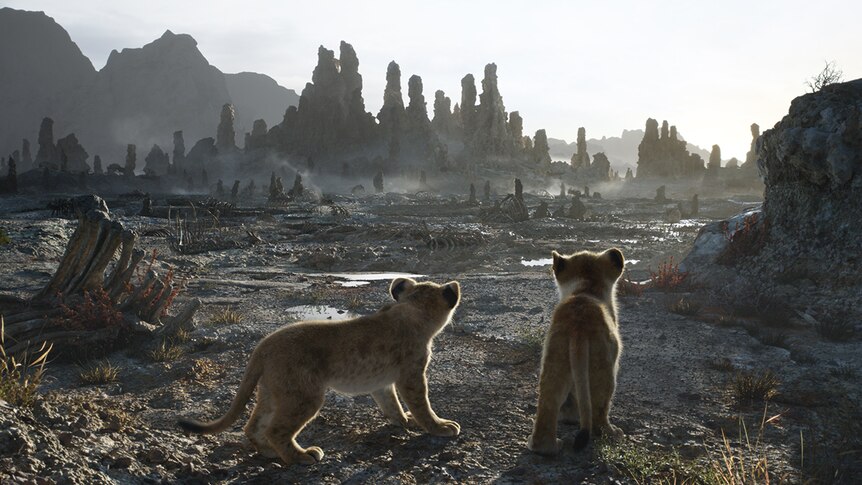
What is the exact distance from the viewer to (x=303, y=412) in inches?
161

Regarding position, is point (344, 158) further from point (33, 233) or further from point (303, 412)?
point (303, 412)

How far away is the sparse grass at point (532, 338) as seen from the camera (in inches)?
330

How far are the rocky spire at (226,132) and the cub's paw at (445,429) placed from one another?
13158 cm

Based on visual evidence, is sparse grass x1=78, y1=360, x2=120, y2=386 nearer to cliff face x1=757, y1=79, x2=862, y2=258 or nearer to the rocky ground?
the rocky ground

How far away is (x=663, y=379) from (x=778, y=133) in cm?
858

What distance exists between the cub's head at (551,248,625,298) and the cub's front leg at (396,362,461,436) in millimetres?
Result: 1571

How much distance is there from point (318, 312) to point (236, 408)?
7.25 m

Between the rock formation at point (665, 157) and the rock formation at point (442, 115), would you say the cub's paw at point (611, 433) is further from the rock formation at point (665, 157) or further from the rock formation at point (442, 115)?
the rock formation at point (442, 115)

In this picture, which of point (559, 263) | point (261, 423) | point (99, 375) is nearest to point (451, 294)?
point (559, 263)

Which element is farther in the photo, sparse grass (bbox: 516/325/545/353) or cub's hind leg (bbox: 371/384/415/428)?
sparse grass (bbox: 516/325/545/353)

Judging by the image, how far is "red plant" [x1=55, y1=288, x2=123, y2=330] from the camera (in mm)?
7454

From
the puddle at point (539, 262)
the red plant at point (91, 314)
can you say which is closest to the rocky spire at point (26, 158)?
the puddle at point (539, 262)

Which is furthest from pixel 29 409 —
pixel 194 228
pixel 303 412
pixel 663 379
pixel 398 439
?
pixel 194 228

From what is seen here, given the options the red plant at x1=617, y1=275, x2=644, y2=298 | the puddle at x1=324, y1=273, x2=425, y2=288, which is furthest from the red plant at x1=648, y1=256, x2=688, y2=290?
the puddle at x1=324, y1=273, x2=425, y2=288
